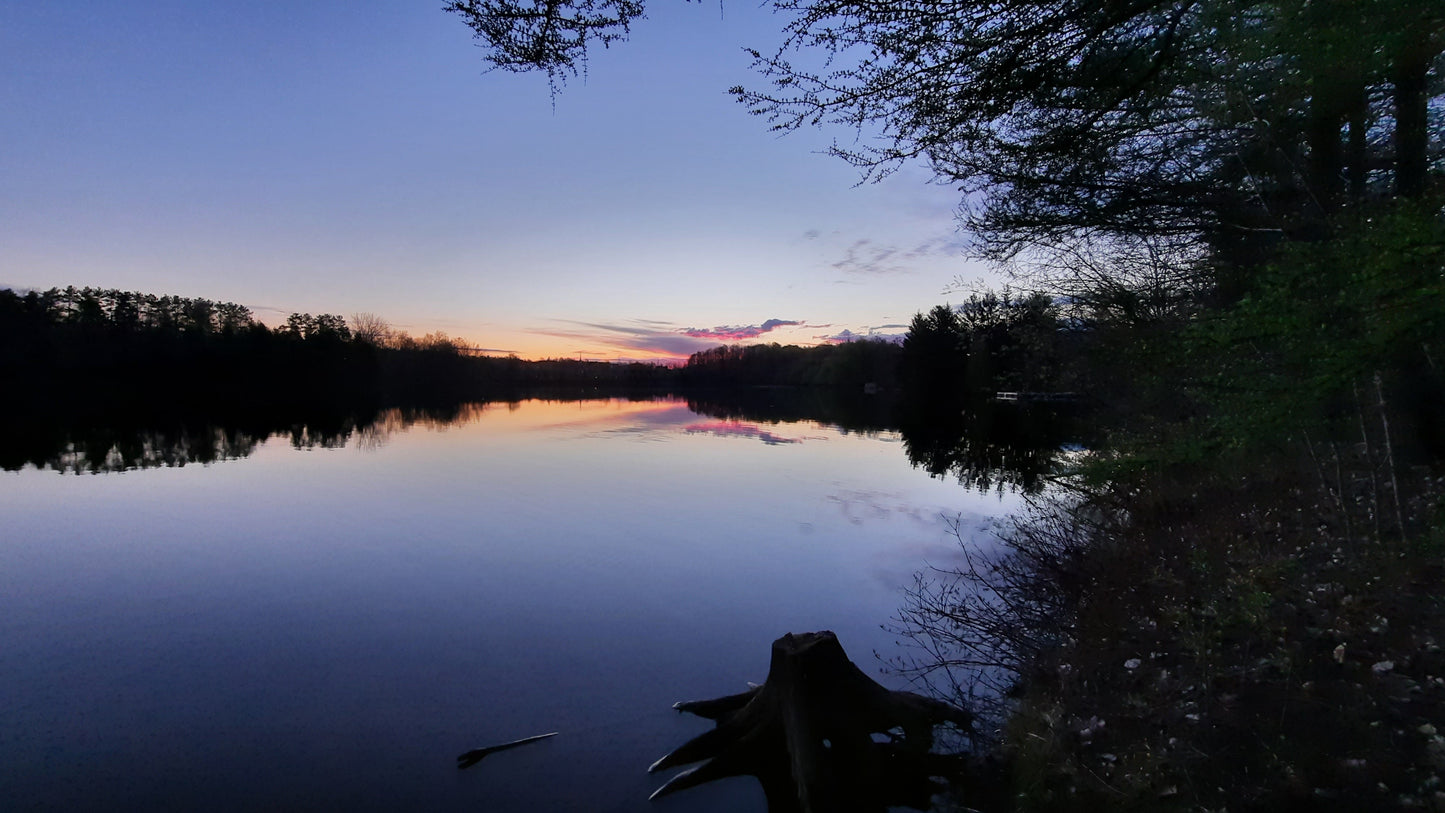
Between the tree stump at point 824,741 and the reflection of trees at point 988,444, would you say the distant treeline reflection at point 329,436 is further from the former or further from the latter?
the tree stump at point 824,741

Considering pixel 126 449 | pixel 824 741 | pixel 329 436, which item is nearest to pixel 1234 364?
pixel 824 741

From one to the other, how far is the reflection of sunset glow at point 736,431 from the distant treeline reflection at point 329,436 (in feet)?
12.4

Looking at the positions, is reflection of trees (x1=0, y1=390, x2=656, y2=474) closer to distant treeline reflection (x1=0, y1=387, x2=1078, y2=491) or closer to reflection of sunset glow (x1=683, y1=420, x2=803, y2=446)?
distant treeline reflection (x1=0, y1=387, x2=1078, y2=491)

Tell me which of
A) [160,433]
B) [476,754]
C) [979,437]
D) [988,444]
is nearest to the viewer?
[476,754]

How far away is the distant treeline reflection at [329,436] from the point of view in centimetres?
2255

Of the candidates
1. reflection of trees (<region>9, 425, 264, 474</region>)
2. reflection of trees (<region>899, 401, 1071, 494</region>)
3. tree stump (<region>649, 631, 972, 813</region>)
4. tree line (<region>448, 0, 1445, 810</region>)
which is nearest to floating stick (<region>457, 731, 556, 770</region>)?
tree stump (<region>649, 631, 972, 813</region>)

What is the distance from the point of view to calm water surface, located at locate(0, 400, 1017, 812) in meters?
5.58

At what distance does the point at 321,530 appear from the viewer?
14.2 m

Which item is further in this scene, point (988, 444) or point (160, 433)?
point (160, 433)

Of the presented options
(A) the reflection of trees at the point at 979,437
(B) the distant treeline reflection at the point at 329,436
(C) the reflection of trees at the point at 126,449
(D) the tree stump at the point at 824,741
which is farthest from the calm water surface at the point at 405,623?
(B) the distant treeline reflection at the point at 329,436

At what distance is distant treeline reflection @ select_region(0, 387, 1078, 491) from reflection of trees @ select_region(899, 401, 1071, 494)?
0.04 m

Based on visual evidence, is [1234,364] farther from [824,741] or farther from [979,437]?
[979,437]

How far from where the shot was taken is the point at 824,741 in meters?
5.48

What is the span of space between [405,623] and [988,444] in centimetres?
2550
